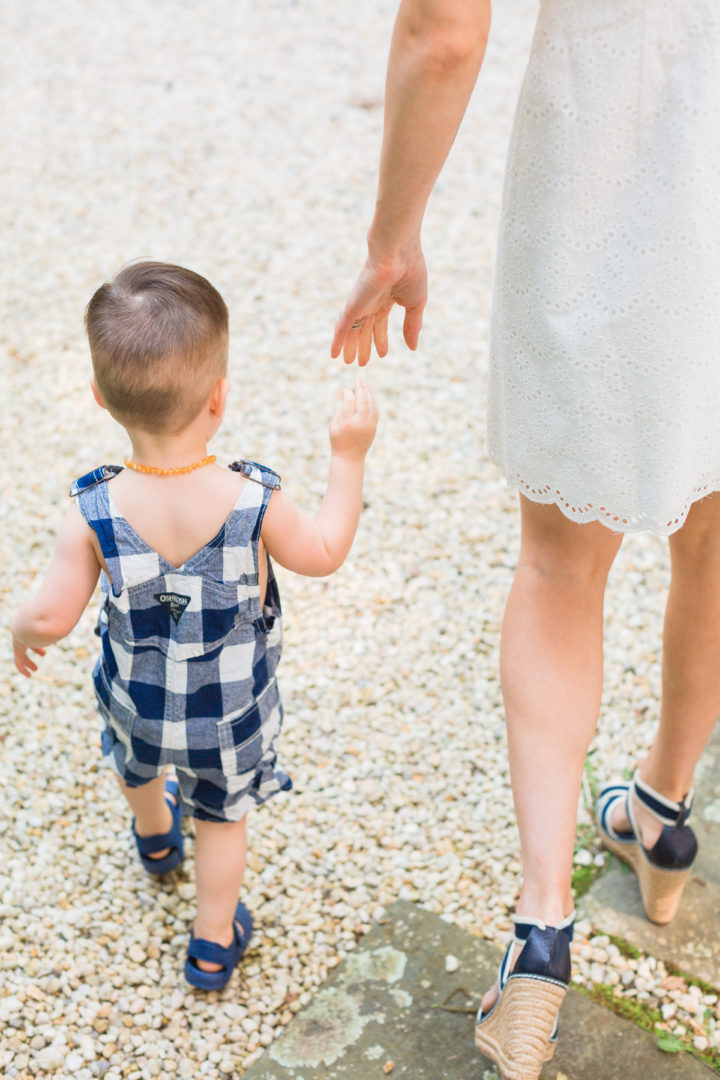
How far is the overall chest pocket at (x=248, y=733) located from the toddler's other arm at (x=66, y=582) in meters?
0.31

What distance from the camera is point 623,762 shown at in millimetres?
2521

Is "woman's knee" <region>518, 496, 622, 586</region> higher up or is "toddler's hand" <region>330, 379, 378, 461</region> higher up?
"toddler's hand" <region>330, 379, 378, 461</region>

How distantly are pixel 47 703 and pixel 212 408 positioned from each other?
49.4 inches

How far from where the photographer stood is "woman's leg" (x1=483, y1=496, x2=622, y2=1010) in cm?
170

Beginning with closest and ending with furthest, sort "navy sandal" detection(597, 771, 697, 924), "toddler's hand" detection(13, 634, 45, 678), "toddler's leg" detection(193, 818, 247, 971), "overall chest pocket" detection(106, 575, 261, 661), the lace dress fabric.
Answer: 1. the lace dress fabric
2. "overall chest pocket" detection(106, 575, 261, 661)
3. "toddler's hand" detection(13, 634, 45, 678)
4. "toddler's leg" detection(193, 818, 247, 971)
5. "navy sandal" detection(597, 771, 697, 924)

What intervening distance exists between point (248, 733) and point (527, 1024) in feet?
2.03

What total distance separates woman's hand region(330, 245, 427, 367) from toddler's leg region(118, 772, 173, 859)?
886mm

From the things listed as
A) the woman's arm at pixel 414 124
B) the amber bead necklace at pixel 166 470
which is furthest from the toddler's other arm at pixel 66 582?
the woman's arm at pixel 414 124

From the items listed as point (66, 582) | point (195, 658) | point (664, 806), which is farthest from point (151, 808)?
point (664, 806)

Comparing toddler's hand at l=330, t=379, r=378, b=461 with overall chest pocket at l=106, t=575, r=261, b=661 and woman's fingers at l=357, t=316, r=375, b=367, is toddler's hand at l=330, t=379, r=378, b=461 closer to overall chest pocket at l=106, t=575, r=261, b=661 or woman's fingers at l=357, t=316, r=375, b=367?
woman's fingers at l=357, t=316, r=375, b=367

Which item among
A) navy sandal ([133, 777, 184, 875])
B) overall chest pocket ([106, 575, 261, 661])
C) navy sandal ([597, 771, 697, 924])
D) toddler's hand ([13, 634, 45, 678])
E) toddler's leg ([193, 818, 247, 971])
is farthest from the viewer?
navy sandal ([133, 777, 184, 875])

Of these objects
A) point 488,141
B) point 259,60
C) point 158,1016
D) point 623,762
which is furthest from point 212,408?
point 259,60

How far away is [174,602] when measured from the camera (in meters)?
1.70

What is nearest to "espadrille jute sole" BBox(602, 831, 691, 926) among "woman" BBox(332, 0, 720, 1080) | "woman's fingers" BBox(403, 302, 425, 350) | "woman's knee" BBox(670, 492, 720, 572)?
"woman" BBox(332, 0, 720, 1080)
